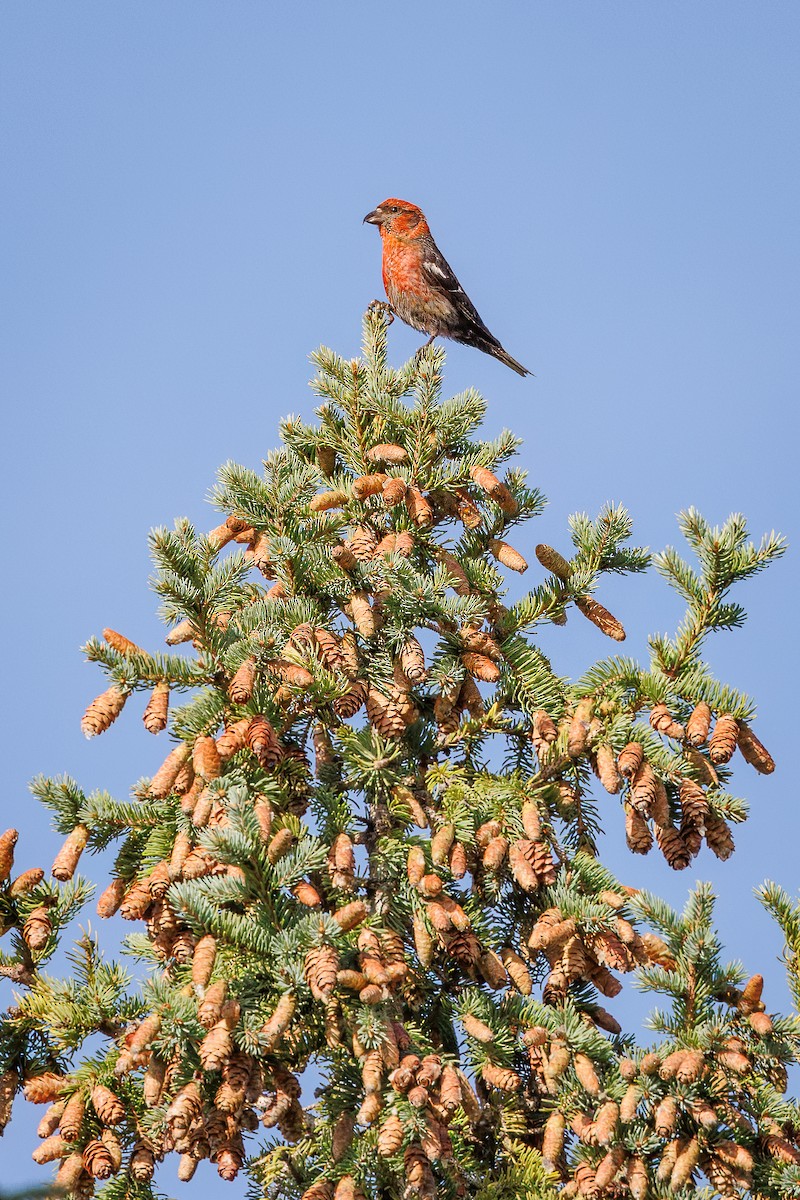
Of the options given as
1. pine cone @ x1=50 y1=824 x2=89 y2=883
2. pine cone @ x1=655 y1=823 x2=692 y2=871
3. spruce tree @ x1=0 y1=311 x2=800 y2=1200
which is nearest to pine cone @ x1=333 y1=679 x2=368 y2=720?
spruce tree @ x1=0 y1=311 x2=800 y2=1200

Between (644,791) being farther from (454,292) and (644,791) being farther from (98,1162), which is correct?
(454,292)

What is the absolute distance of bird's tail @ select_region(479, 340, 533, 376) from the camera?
29.2 ft

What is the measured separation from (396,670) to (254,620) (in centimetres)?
42

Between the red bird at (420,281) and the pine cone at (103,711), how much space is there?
5.71m

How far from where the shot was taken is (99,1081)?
2816 millimetres

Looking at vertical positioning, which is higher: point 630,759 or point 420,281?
point 420,281

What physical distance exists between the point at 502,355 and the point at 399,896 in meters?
6.45

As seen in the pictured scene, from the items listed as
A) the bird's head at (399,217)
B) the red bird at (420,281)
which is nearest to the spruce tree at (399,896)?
the red bird at (420,281)

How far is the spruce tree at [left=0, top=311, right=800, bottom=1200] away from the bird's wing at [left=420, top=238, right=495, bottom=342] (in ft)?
15.5

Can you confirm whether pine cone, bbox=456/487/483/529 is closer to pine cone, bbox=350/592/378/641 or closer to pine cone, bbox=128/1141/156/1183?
pine cone, bbox=350/592/378/641

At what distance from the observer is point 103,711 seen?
3027 millimetres

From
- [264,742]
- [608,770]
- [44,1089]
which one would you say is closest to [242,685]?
[264,742]

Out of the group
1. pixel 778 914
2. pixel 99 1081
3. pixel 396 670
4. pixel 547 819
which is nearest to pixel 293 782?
pixel 396 670

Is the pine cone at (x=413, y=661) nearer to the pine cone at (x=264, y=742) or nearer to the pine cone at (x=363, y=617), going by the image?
the pine cone at (x=363, y=617)
